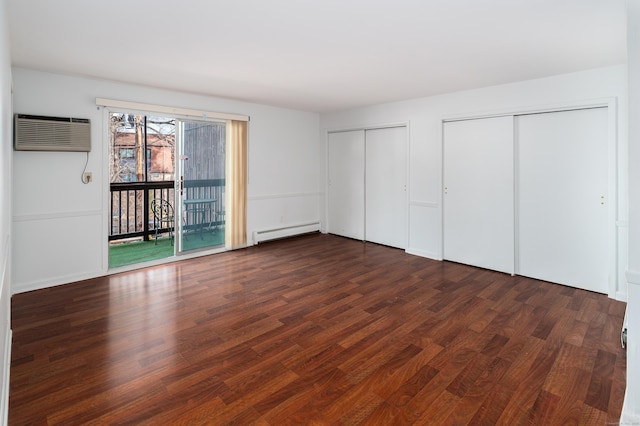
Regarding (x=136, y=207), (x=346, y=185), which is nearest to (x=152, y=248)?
(x=136, y=207)

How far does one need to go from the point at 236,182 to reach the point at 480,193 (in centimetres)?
358

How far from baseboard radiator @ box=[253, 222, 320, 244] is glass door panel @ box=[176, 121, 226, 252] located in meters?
Result: 0.62

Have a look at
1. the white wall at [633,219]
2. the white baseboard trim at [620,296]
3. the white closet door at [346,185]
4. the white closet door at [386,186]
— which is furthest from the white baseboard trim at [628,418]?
the white closet door at [346,185]

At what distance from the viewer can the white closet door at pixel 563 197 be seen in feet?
12.2

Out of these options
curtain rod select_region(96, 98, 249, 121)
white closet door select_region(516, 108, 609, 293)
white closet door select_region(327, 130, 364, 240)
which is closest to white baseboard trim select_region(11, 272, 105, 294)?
curtain rod select_region(96, 98, 249, 121)

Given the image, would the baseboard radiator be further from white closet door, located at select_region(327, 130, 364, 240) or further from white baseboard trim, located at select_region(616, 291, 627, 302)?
white baseboard trim, located at select_region(616, 291, 627, 302)

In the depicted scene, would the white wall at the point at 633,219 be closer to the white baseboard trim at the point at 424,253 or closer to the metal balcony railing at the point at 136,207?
the white baseboard trim at the point at 424,253

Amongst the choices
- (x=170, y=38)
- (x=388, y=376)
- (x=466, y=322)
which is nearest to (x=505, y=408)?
(x=388, y=376)

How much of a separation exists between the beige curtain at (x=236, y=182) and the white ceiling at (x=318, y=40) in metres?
1.21

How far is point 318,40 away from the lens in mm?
2852

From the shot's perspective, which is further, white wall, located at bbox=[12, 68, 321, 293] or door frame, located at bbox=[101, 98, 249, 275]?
door frame, located at bbox=[101, 98, 249, 275]

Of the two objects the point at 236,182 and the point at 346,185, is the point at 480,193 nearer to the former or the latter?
the point at 346,185

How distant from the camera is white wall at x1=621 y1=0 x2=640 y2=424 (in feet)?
5.39

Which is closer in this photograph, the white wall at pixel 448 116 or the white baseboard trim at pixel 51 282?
the white wall at pixel 448 116
